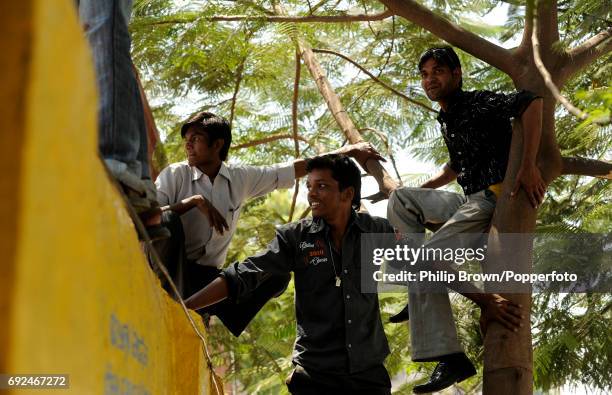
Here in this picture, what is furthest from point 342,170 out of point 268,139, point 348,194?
point 268,139

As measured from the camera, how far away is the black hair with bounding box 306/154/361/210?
545 centimetres

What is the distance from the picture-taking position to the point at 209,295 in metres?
4.89

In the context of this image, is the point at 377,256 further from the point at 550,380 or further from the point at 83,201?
the point at 83,201

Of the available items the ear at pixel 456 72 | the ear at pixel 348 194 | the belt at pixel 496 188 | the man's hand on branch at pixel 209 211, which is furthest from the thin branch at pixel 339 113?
the man's hand on branch at pixel 209 211

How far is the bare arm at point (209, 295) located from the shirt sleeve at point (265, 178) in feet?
3.39

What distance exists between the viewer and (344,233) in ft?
17.3

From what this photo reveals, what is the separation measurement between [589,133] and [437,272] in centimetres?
138

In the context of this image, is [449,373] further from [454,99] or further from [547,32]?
[547,32]

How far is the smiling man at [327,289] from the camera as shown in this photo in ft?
16.1

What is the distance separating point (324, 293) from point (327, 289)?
27mm

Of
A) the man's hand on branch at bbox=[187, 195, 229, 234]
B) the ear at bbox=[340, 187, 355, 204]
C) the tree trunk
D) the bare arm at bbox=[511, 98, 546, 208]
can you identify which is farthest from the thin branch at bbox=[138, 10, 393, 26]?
the man's hand on branch at bbox=[187, 195, 229, 234]

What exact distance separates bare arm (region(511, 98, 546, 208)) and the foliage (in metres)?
0.22

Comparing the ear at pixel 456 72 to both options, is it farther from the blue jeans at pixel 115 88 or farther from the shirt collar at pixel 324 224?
the blue jeans at pixel 115 88

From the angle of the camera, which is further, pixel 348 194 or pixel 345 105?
pixel 345 105
